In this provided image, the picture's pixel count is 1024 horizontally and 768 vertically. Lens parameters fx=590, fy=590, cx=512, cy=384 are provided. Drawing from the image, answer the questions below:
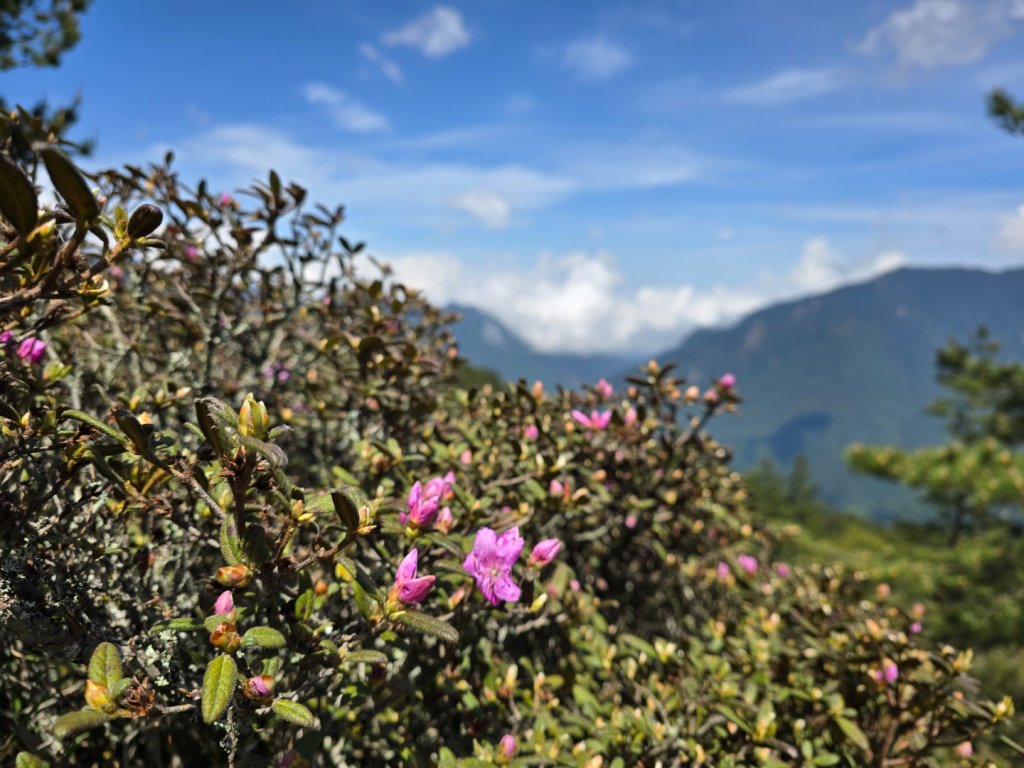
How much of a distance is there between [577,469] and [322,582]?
128 centimetres

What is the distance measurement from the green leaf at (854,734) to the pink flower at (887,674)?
0.27 m

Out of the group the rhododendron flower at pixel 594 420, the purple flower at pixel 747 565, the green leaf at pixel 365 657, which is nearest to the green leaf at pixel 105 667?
the green leaf at pixel 365 657

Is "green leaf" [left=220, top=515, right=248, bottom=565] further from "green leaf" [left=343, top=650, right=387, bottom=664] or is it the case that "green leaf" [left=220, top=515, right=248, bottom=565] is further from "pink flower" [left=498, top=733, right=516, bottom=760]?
"pink flower" [left=498, top=733, right=516, bottom=760]

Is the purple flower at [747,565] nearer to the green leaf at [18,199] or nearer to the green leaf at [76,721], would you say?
the green leaf at [76,721]

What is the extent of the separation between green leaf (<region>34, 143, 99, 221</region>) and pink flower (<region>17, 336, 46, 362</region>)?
45.7 inches

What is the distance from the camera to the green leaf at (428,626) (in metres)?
1.29

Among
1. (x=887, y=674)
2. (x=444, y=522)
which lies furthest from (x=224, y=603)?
(x=887, y=674)

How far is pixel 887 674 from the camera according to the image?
222cm

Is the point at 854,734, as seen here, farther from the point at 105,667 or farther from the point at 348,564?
the point at 105,667

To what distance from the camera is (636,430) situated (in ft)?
10.1

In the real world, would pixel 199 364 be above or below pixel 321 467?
above

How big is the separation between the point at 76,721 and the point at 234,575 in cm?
32

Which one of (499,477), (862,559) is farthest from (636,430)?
(862,559)

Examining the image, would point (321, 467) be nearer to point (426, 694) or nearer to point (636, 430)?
point (426, 694)
